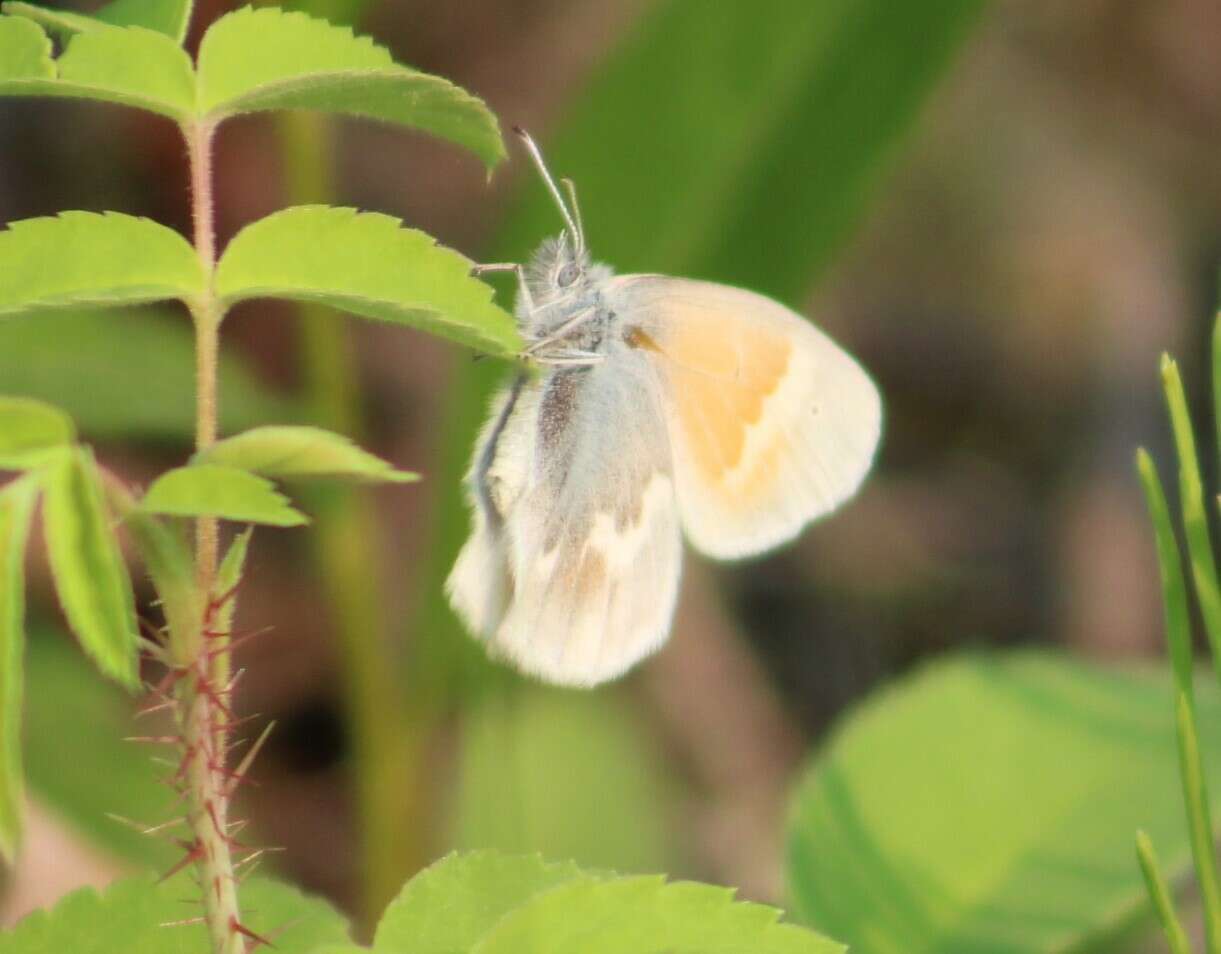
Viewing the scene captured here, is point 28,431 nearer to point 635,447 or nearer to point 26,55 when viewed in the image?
point 26,55

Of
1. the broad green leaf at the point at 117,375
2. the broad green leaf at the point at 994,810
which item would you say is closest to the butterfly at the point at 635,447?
the broad green leaf at the point at 994,810

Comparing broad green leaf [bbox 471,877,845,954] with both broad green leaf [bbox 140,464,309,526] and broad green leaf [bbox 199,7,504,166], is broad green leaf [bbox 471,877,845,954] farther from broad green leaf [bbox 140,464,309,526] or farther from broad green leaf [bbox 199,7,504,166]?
broad green leaf [bbox 199,7,504,166]

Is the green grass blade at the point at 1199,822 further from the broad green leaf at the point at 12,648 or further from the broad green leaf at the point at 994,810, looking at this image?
the broad green leaf at the point at 12,648

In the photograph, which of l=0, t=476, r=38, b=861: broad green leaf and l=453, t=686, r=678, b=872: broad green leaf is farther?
l=453, t=686, r=678, b=872: broad green leaf

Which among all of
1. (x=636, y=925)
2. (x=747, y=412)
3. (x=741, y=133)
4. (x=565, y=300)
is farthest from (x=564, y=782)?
(x=636, y=925)

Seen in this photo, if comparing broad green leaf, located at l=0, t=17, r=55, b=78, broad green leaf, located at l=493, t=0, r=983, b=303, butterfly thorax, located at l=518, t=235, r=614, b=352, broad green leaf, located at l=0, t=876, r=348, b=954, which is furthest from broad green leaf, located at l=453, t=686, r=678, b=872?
broad green leaf, located at l=0, t=17, r=55, b=78

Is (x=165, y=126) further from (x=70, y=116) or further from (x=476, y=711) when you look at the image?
(x=476, y=711)

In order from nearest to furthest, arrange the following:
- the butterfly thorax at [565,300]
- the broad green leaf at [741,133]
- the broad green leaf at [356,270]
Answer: the broad green leaf at [356,270]
the butterfly thorax at [565,300]
the broad green leaf at [741,133]
